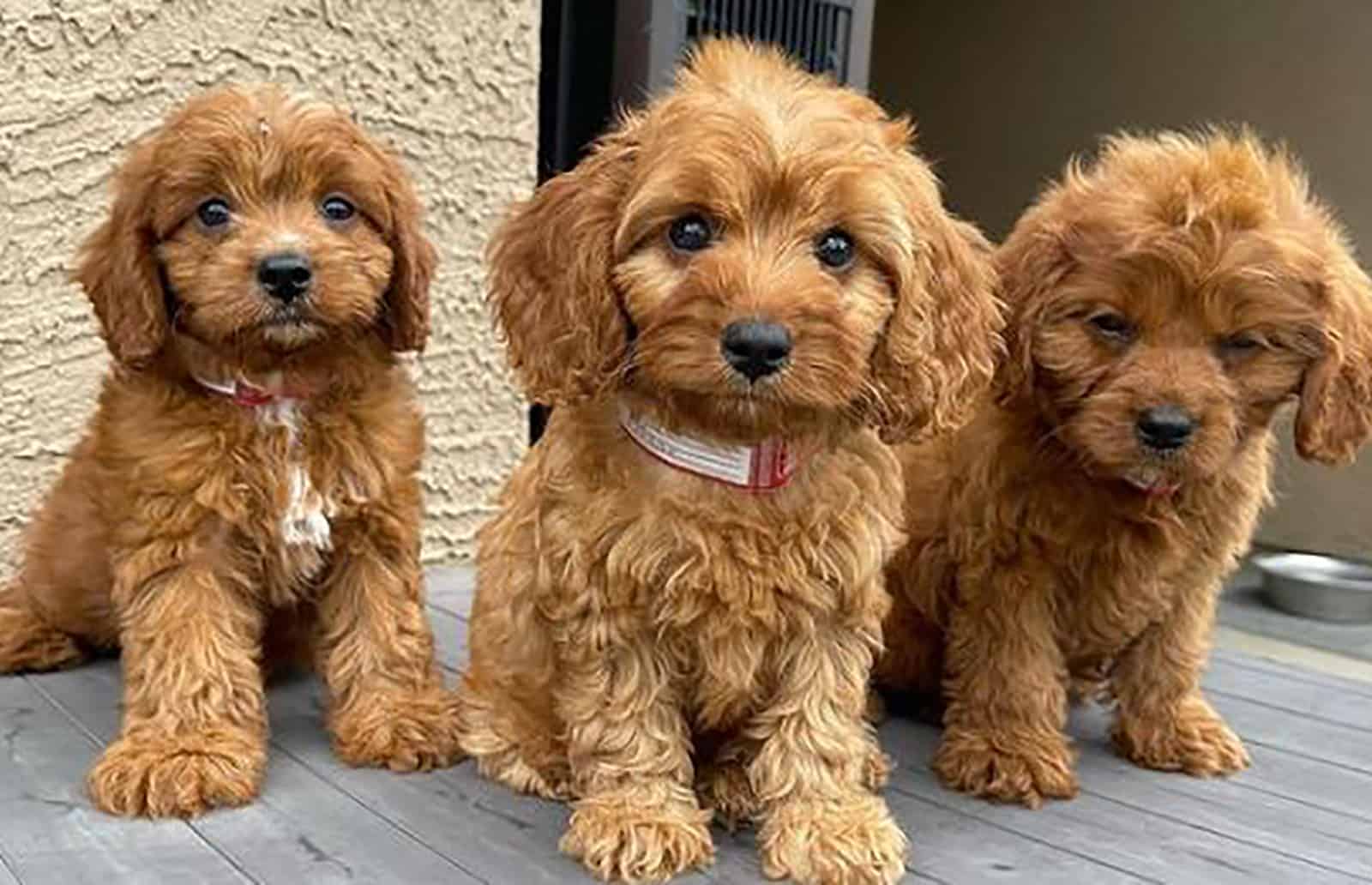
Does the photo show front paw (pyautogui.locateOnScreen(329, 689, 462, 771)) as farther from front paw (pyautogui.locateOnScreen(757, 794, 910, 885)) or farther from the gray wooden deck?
front paw (pyautogui.locateOnScreen(757, 794, 910, 885))

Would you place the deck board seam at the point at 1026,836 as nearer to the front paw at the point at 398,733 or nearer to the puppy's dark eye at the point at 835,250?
the front paw at the point at 398,733

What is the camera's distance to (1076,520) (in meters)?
3.24

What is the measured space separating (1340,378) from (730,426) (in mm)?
1398

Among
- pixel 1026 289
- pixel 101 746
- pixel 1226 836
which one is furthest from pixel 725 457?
pixel 101 746

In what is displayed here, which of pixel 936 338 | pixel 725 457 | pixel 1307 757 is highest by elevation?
pixel 936 338

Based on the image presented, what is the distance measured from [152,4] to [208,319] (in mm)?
1830

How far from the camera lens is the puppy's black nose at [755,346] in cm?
240

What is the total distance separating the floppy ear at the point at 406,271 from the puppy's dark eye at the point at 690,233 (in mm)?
952

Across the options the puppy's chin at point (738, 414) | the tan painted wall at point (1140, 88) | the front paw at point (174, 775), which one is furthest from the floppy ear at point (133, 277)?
the tan painted wall at point (1140, 88)

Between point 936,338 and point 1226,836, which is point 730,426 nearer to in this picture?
point 936,338

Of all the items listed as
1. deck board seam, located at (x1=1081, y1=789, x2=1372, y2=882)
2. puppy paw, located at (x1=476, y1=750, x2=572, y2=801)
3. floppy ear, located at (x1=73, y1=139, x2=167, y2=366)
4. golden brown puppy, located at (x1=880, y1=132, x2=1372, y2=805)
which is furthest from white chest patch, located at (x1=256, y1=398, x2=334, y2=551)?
deck board seam, located at (x1=1081, y1=789, x2=1372, y2=882)

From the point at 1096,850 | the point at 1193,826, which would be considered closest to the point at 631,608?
the point at 1096,850

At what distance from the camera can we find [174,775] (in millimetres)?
2953

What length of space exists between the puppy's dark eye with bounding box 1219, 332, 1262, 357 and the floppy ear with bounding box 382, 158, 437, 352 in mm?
1748
